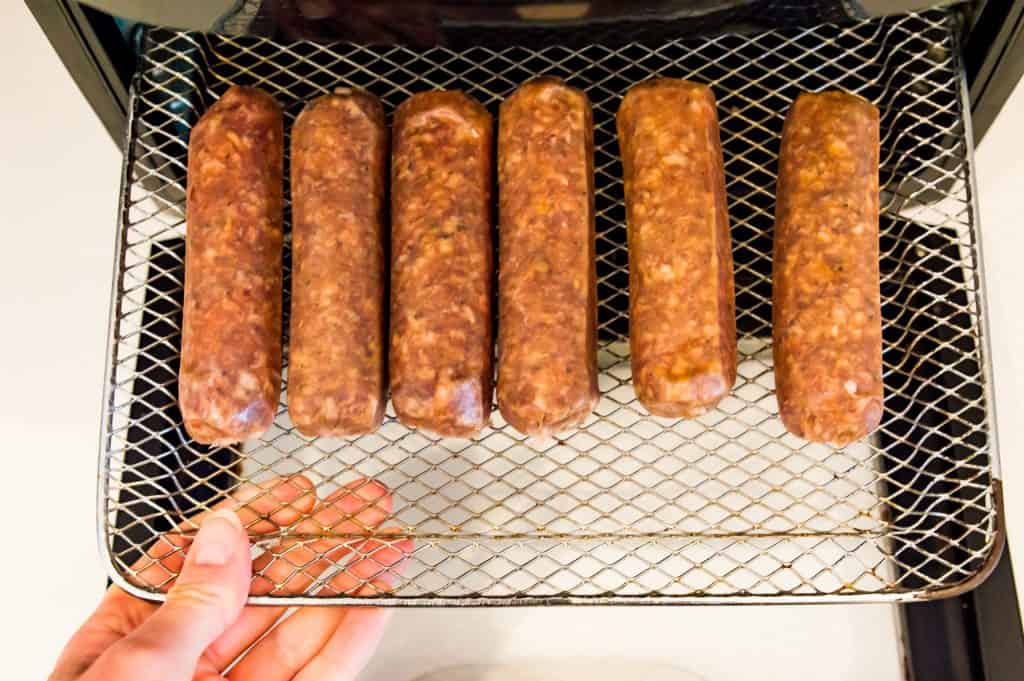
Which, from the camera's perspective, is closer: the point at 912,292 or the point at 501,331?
the point at 501,331

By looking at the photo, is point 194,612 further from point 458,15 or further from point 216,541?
point 458,15

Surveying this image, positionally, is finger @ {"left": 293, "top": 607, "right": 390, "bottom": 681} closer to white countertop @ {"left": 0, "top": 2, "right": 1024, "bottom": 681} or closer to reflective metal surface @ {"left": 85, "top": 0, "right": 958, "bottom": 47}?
white countertop @ {"left": 0, "top": 2, "right": 1024, "bottom": 681}

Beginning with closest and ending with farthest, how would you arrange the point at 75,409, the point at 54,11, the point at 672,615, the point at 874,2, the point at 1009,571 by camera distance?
the point at 874,2, the point at 54,11, the point at 1009,571, the point at 672,615, the point at 75,409

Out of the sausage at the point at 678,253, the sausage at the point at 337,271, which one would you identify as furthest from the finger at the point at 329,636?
the sausage at the point at 678,253

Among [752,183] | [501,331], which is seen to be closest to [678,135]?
[752,183]

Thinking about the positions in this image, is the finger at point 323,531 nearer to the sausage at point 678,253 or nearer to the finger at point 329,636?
the finger at point 329,636

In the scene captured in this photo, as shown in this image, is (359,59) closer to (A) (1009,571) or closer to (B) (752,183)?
(B) (752,183)

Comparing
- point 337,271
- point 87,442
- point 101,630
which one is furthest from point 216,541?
point 87,442
